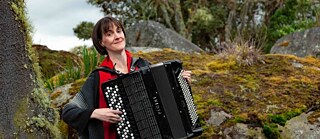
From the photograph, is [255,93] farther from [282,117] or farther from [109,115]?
[109,115]

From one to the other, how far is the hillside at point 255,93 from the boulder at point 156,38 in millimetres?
4052

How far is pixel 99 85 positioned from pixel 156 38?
7871mm

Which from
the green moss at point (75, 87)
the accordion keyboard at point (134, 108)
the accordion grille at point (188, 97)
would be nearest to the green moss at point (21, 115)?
the accordion keyboard at point (134, 108)

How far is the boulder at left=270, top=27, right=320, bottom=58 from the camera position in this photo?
10.8 meters

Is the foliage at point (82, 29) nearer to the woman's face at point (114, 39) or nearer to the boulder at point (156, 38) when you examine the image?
the boulder at point (156, 38)

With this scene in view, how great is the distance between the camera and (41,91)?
453 cm

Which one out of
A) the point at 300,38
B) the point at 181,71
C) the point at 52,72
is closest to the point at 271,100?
the point at 181,71

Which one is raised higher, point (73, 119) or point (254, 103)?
point (73, 119)

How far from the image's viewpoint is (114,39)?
11.6ft

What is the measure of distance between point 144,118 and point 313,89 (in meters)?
2.98

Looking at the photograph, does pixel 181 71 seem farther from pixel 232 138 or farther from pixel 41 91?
pixel 232 138

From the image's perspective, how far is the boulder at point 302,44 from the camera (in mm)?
10789

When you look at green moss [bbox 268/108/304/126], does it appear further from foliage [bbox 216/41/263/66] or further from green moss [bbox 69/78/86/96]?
green moss [bbox 69/78/86/96]

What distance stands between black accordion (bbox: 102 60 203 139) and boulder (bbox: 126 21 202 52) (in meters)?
7.42
